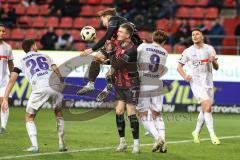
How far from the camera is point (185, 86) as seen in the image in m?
22.8

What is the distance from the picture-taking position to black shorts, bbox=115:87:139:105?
12.7 meters

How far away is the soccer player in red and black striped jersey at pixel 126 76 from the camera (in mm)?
12570

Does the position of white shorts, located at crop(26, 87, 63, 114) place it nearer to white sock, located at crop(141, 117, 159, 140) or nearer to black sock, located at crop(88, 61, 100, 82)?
black sock, located at crop(88, 61, 100, 82)

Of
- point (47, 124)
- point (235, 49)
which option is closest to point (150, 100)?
point (47, 124)

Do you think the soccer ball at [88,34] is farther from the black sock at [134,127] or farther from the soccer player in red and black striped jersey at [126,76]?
the black sock at [134,127]

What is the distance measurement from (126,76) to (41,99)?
1.56 meters

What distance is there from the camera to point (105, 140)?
1514 centimetres

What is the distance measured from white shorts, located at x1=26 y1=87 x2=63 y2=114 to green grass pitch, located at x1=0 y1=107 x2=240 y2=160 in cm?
80

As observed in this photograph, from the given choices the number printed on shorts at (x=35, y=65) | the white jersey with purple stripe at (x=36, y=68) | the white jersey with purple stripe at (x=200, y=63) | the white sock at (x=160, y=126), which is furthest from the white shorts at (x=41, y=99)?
the white jersey with purple stripe at (x=200, y=63)

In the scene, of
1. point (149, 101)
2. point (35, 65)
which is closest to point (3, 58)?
point (35, 65)

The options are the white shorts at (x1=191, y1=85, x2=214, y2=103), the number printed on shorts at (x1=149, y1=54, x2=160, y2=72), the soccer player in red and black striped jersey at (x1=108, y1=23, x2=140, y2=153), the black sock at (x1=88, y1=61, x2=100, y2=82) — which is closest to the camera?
Result: the soccer player in red and black striped jersey at (x1=108, y1=23, x2=140, y2=153)

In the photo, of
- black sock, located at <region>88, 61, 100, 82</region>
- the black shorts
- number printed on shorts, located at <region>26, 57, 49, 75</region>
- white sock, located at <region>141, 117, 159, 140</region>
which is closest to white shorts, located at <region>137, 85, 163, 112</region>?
white sock, located at <region>141, 117, 159, 140</region>

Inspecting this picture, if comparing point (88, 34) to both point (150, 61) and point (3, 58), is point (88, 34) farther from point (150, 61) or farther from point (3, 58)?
point (3, 58)

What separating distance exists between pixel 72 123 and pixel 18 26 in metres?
11.2
